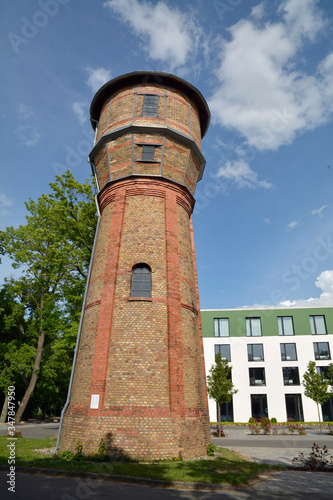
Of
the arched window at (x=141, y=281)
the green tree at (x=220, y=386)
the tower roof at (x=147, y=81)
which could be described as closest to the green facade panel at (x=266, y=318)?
the green tree at (x=220, y=386)

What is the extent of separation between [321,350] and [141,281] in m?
27.5

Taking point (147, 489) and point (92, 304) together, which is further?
point (92, 304)

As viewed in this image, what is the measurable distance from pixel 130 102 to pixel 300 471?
14889 mm

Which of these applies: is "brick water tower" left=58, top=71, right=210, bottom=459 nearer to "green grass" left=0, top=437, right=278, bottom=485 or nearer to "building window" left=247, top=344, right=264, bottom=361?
"green grass" left=0, top=437, right=278, bottom=485

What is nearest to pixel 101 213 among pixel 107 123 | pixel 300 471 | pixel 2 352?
pixel 107 123

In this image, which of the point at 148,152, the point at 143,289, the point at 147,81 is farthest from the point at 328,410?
the point at 147,81

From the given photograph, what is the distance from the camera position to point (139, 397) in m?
10.1

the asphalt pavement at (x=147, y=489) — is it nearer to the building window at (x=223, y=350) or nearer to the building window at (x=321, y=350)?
the building window at (x=223, y=350)

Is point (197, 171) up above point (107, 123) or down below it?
below

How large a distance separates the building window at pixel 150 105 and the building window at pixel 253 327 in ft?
84.4

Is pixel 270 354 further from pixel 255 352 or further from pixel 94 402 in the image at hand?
pixel 94 402

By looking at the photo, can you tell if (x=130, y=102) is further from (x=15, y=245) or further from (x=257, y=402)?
(x=257, y=402)

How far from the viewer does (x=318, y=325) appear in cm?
3359

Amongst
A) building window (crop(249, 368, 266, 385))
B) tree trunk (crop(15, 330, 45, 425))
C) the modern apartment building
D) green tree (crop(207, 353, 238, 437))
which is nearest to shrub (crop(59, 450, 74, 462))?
green tree (crop(207, 353, 238, 437))
